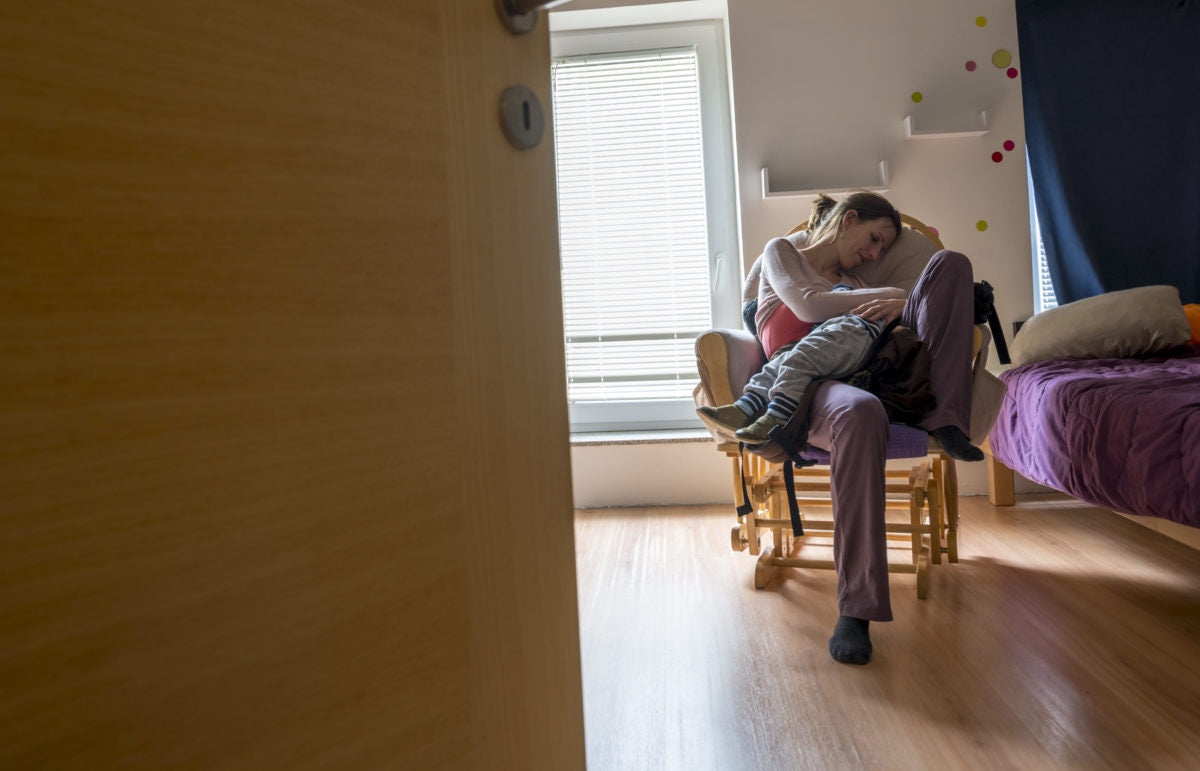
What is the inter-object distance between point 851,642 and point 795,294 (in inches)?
38.0

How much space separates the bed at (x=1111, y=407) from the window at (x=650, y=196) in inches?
48.8

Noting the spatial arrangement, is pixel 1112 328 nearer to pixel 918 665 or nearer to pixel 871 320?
pixel 871 320

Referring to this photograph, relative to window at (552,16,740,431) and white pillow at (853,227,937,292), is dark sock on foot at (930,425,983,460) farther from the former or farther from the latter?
window at (552,16,740,431)

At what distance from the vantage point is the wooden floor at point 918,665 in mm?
1237

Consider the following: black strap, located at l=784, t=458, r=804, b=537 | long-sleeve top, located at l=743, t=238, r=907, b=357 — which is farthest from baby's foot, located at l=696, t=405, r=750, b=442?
long-sleeve top, located at l=743, t=238, r=907, b=357

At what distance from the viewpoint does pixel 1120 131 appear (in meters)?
3.16

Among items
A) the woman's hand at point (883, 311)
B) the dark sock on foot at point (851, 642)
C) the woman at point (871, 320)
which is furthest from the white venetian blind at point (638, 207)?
the dark sock on foot at point (851, 642)

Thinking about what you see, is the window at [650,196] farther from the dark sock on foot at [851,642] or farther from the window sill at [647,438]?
the dark sock on foot at [851,642]

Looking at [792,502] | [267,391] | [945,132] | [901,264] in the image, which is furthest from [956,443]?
[267,391]

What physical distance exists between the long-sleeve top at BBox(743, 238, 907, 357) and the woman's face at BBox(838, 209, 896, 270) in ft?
0.28

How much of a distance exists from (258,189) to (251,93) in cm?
4

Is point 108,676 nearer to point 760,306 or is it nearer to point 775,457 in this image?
point 775,457

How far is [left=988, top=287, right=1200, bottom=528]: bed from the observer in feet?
5.41

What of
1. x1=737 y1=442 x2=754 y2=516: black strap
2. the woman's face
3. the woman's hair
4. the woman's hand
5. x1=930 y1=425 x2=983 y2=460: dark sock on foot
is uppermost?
the woman's hair
